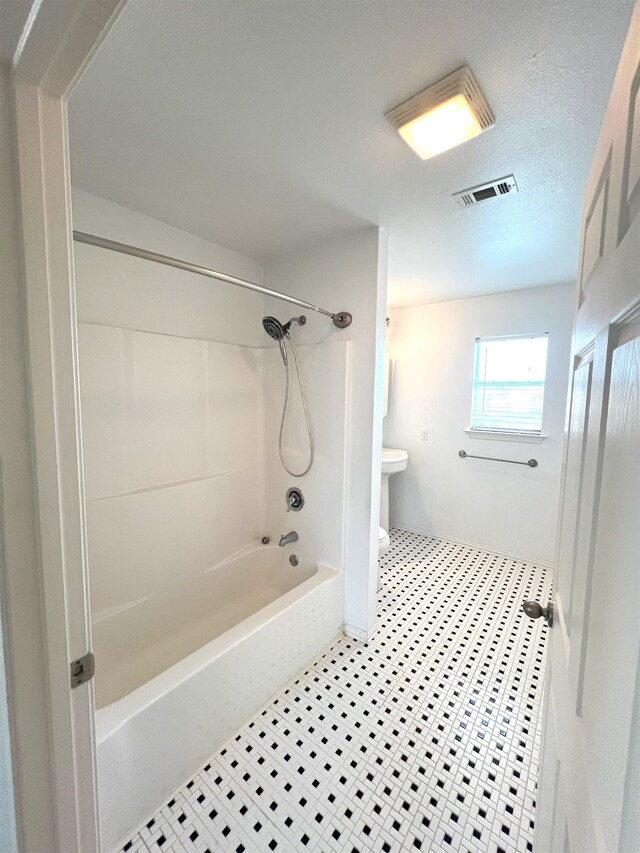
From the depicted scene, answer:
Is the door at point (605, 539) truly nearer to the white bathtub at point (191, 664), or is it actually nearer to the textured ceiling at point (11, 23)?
the textured ceiling at point (11, 23)

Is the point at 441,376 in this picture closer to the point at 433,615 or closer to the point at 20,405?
the point at 433,615

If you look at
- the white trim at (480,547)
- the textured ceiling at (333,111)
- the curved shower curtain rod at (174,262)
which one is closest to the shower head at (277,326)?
the curved shower curtain rod at (174,262)

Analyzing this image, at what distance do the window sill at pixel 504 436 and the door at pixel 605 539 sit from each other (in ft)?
7.38

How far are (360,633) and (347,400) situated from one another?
138 centimetres

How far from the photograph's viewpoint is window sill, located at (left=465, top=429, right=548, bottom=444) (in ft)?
9.16

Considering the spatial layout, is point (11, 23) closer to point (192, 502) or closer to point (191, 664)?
point (191, 664)

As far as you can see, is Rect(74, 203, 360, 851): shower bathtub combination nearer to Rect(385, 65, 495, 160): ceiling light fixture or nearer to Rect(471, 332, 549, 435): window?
Rect(385, 65, 495, 160): ceiling light fixture

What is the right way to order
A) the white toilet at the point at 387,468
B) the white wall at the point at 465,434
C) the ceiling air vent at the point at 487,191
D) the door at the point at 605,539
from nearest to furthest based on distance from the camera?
1. the door at the point at 605,539
2. the ceiling air vent at the point at 487,191
3. the white wall at the point at 465,434
4. the white toilet at the point at 387,468

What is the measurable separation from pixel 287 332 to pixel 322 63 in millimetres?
1310

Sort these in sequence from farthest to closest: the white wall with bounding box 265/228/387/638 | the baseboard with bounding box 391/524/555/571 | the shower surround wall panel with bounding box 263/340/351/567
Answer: the baseboard with bounding box 391/524/555/571, the shower surround wall panel with bounding box 263/340/351/567, the white wall with bounding box 265/228/387/638

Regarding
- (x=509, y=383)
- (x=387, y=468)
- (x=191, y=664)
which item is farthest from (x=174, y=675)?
(x=509, y=383)

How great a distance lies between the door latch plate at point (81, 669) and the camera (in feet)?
2.17

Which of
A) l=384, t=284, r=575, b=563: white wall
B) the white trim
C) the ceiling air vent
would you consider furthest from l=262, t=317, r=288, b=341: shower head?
the white trim

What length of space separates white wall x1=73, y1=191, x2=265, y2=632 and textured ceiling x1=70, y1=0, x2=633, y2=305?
0.29 metres
